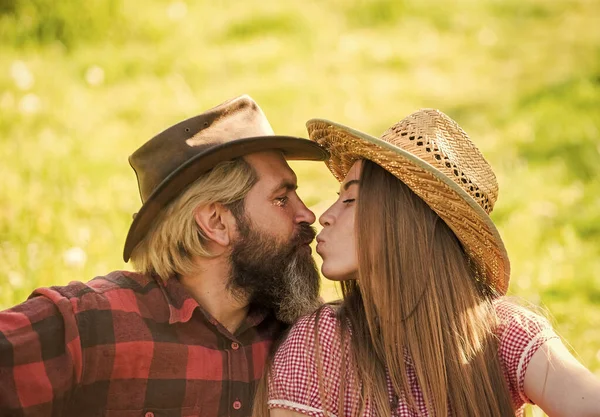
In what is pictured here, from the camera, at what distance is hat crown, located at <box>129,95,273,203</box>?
3.61m

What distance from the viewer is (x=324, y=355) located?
10.8 feet

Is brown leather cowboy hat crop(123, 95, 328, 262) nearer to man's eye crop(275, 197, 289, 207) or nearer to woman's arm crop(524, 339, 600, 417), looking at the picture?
man's eye crop(275, 197, 289, 207)

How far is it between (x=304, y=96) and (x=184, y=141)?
17.9 ft

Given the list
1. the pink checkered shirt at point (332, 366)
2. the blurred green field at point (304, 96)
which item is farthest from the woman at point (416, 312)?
the blurred green field at point (304, 96)

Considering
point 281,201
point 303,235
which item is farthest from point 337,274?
point 281,201

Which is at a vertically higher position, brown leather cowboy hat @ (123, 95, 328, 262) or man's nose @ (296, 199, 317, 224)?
brown leather cowboy hat @ (123, 95, 328, 262)

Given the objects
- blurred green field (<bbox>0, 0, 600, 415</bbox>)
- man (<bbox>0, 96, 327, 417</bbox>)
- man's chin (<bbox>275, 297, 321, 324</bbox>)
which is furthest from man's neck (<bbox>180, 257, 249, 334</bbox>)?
blurred green field (<bbox>0, 0, 600, 415</bbox>)

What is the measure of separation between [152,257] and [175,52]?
642cm

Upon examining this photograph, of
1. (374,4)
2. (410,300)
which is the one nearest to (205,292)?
(410,300)

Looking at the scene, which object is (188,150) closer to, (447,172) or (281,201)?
(281,201)

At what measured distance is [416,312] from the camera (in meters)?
3.36

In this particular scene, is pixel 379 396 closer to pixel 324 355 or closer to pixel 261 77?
pixel 324 355

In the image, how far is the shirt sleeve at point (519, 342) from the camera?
10.6 ft

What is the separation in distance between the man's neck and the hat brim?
0.28 m
